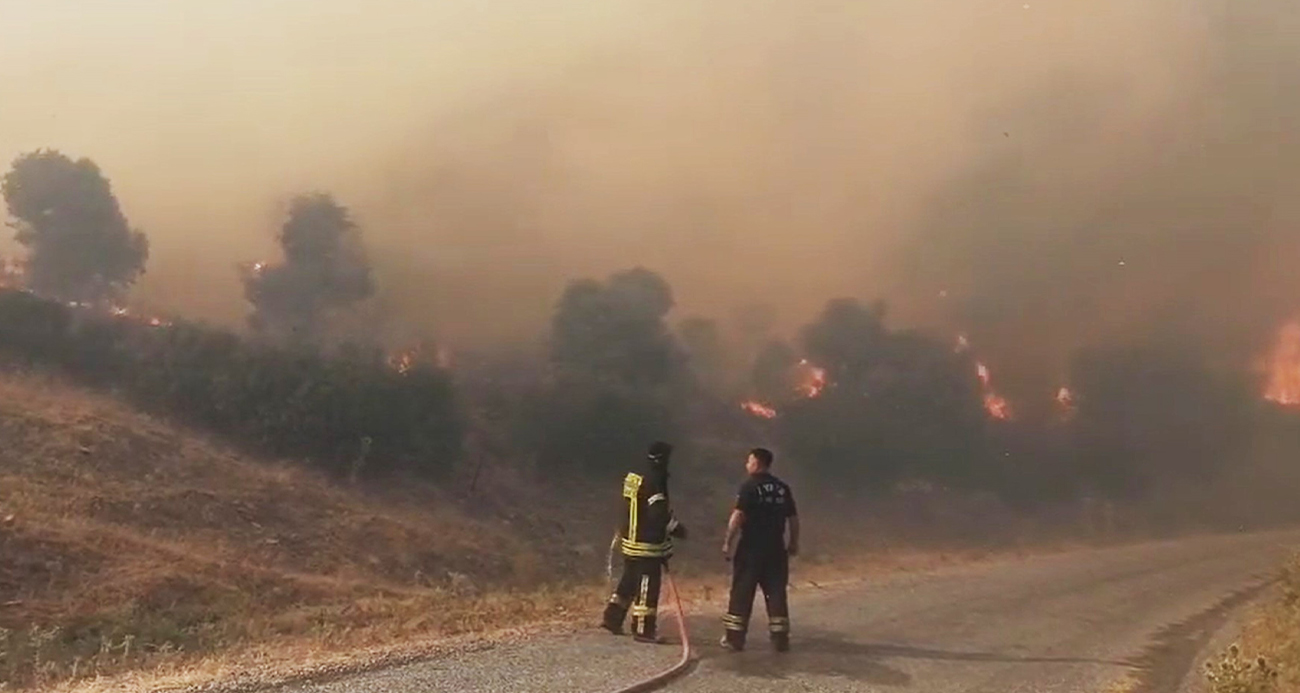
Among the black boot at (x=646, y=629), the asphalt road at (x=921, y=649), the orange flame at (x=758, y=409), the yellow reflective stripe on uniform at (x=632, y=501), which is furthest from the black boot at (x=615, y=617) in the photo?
the orange flame at (x=758, y=409)

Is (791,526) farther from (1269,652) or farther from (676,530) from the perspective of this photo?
(1269,652)

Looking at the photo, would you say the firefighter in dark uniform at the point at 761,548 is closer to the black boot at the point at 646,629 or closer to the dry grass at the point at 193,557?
the black boot at the point at 646,629

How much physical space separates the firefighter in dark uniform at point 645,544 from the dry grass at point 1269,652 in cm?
496

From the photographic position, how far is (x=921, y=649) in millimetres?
11578

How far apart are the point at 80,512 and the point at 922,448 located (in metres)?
43.0

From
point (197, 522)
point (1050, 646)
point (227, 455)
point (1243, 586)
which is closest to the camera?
point (1050, 646)

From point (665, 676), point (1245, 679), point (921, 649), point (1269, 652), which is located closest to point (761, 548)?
point (665, 676)

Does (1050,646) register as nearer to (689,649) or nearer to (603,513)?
(689,649)

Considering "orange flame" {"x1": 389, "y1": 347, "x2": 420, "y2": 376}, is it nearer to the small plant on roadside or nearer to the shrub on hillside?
the shrub on hillside

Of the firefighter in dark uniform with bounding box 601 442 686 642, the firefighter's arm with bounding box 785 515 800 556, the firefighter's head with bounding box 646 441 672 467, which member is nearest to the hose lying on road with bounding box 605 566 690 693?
the firefighter in dark uniform with bounding box 601 442 686 642

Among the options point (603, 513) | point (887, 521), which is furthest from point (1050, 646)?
point (887, 521)

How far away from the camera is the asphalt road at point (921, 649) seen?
9078 mm

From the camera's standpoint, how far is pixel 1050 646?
1237cm

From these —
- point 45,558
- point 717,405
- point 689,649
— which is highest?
point 717,405
